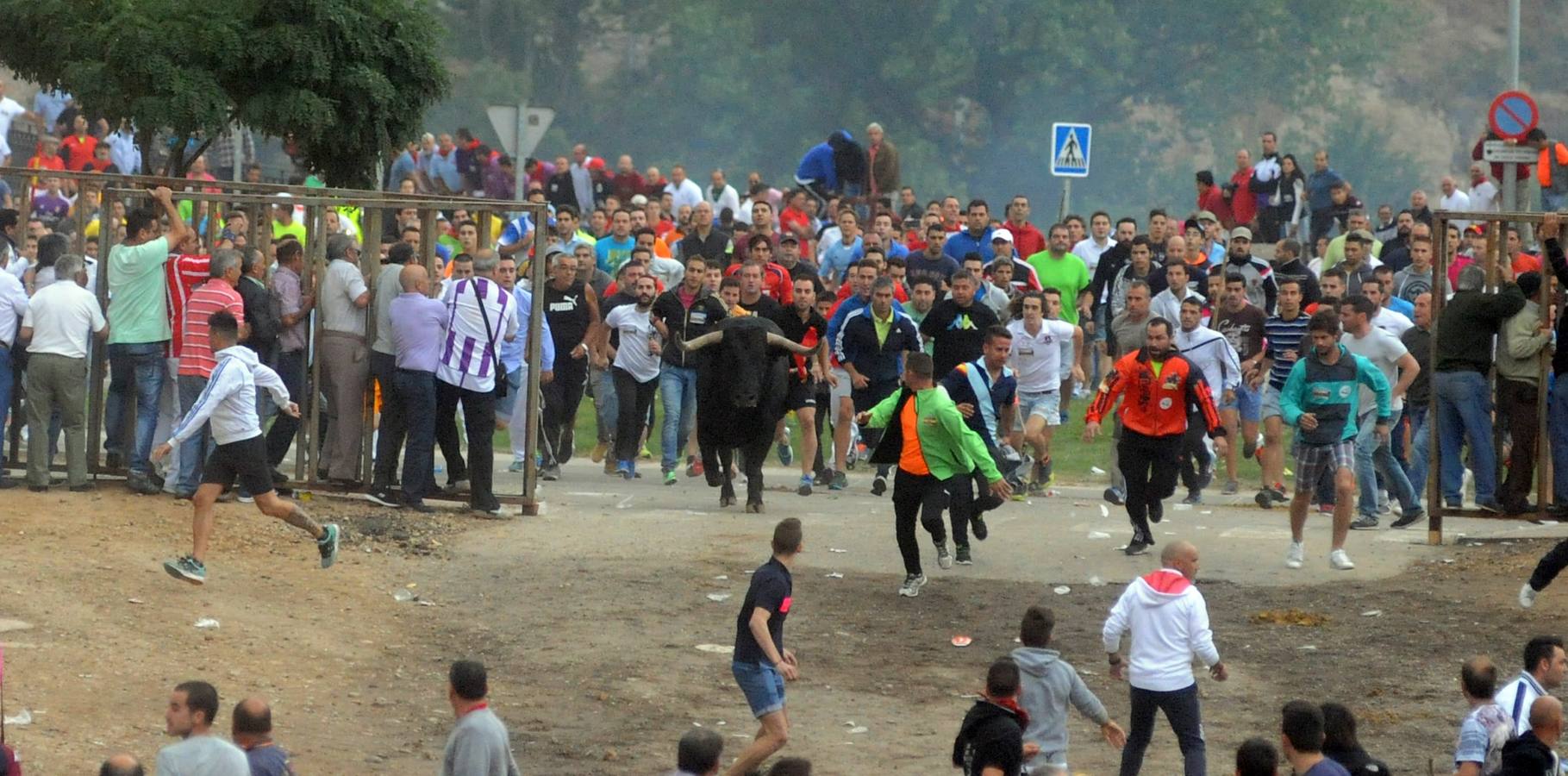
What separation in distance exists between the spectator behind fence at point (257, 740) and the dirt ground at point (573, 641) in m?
2.01

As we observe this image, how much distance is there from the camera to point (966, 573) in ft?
45.2

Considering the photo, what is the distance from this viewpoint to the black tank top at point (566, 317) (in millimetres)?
17375

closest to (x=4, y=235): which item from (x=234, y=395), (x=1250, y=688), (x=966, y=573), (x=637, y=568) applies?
(x=234, y=395)

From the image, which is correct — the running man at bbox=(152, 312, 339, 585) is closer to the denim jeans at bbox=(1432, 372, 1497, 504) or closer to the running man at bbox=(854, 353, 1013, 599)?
the running man at bbox=(854, 353, 1013, 599)

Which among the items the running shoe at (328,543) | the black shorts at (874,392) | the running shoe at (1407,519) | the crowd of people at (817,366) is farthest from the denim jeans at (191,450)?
the running shoe at (1407,519)

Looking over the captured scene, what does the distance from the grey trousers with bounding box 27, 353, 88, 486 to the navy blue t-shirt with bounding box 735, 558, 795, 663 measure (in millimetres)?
6708

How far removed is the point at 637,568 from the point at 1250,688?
4.11 m

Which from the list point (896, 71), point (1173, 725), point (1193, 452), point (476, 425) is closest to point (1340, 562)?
point (1193, 452)

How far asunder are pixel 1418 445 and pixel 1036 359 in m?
2.92

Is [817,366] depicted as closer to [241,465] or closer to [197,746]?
[241,465]

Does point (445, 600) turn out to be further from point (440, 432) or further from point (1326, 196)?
point (1326, 196)

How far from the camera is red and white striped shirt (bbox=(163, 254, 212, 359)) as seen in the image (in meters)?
14.4

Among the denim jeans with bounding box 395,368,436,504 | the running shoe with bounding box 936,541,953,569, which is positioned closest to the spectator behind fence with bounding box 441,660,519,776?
the running shoe with bounding box 936,541,953,569

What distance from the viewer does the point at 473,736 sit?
7.36m
